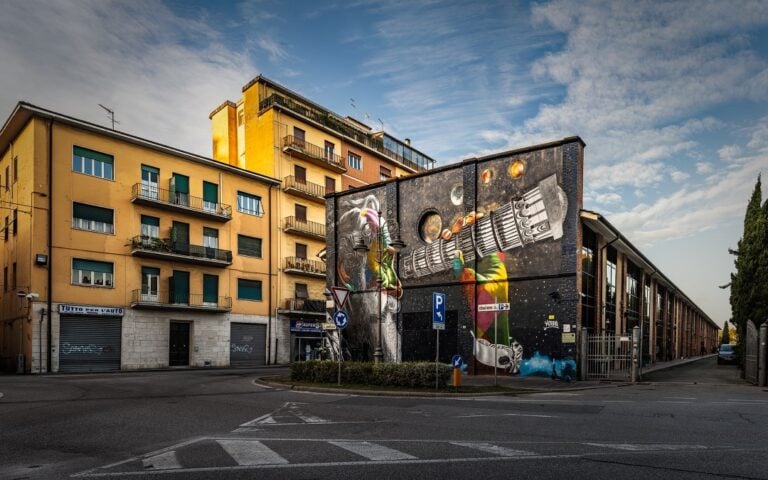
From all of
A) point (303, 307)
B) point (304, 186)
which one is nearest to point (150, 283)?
point (303, 307)

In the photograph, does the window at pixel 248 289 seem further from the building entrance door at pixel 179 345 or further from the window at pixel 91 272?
the window at pixel 91 272

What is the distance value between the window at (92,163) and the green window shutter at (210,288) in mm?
8340

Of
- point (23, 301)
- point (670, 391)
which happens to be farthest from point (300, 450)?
point (23, 301)

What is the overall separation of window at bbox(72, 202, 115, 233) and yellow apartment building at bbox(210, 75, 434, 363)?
456 inches

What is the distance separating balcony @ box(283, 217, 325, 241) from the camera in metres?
38.0

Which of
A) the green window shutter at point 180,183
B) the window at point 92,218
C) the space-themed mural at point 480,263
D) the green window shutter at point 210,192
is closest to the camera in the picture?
the space-themed mural at point 480,263

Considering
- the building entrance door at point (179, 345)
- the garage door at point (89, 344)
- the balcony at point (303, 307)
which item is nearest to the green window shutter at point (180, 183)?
the building entrance door at point (179, 345)

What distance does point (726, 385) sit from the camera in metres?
18.4

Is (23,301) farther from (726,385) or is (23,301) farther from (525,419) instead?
(726,385)

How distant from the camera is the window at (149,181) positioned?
30203 mm

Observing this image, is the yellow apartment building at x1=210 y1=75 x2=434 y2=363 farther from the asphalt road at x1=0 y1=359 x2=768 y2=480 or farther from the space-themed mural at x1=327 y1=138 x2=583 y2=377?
the asphalt road at x1=0 y1=359 x2=768 y2=480

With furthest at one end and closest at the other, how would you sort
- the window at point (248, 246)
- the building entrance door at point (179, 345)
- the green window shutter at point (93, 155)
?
the window at point (248, 246)
the building entrance door at point (179, 345)
the green window shutter at point (93, 155)

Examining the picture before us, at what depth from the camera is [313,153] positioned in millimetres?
40312

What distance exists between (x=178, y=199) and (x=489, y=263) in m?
19.8
